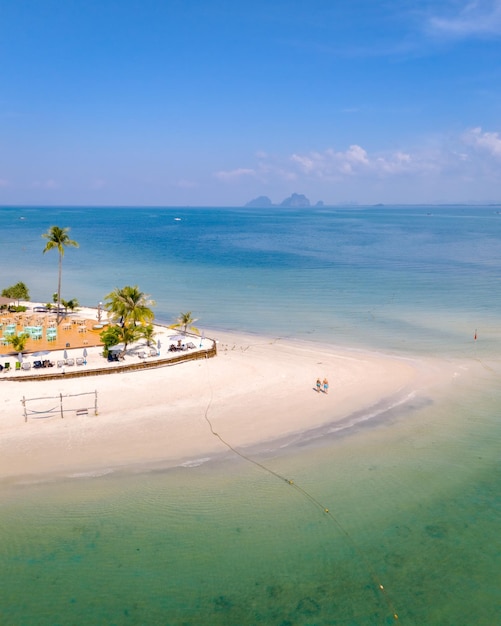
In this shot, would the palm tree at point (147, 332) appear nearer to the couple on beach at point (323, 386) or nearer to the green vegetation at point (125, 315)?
the green vegetation at point (125, 315)

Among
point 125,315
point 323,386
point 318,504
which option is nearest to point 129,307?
point 125,315

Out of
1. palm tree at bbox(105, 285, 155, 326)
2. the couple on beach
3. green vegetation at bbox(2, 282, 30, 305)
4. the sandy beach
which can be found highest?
palm tree at bbox(105, 285, 155, 326)

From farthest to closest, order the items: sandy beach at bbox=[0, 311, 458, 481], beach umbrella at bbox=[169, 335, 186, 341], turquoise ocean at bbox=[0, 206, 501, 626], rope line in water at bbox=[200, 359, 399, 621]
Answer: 1. beach umbrella at bbox=[169, 335, 186, 341]
2. sandy beach at bbox=[0, 311, 458, 481]
3. rope line in water at bbox=[200, 359, 399, 621]
4. turquoise ocean at bbox=[0, 206, 501, 626]

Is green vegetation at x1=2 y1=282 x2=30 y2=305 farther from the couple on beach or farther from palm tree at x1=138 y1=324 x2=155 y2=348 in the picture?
the couple on beach

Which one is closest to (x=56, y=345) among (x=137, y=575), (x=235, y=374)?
(x=235, y=374)

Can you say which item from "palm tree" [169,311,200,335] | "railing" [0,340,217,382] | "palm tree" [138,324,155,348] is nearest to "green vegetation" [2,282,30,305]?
"palm tree" [169,311,200,335]

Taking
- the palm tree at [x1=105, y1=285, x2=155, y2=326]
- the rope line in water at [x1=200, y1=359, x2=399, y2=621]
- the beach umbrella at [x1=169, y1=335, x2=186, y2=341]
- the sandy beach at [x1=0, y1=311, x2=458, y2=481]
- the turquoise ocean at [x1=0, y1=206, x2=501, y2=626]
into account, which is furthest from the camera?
the beach umbrella at [x1=169, y1=335, x2=186, y2=341]

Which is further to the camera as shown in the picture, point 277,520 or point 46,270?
point 46,270

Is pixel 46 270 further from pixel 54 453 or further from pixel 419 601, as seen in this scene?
pixel 419 601

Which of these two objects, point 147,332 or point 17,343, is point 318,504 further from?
point 17,343

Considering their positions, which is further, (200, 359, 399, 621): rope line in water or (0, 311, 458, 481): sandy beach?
(0, 311, 458, 481): sandy beach
